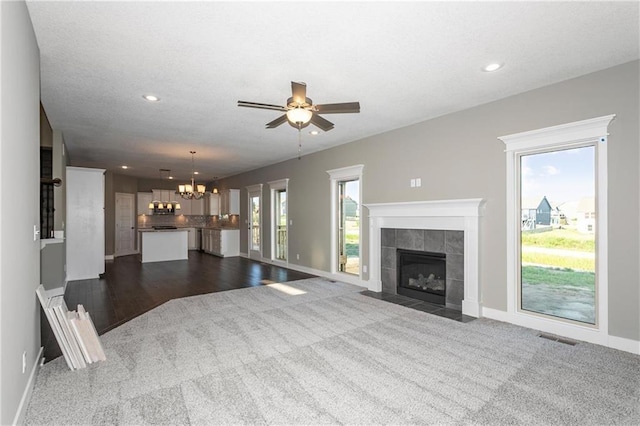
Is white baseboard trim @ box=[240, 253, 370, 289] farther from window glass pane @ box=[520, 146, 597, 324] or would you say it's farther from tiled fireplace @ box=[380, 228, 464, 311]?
window glass pane @ box=[520, 146, 597, 324]

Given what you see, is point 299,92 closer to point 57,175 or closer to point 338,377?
point 338,377

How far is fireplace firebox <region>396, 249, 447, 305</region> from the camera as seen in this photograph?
4.89 m

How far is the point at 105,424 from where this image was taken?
2078 mm

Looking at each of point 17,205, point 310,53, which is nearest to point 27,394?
point 17,205

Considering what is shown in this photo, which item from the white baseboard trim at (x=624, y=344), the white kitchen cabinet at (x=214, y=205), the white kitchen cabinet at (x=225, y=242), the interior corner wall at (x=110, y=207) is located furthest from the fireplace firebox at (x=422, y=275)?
the interior corner wall at (x=110, y=207)

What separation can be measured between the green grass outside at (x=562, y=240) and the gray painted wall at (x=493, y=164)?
260mm

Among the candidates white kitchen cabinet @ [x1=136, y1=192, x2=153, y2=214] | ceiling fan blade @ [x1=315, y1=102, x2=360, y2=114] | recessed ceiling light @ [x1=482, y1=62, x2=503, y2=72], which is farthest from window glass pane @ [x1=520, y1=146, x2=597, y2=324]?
white kitchen cabinet @ [x1=136, y1=192, x2=153, y2=214]

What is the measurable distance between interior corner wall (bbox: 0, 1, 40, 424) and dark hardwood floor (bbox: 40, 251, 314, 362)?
3.63ft

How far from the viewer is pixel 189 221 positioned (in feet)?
43.6

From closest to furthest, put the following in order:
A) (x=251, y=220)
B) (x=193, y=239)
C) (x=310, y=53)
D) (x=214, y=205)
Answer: (x=310, y=53), (x=251, y=220), (x=214, y=205), (x=193, y=239)

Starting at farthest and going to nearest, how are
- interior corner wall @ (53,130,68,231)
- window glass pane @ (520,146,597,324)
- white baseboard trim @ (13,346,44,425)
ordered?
interior corner wall @ (53,130,68,231) < window glass pane @ (520,146,597,324) < white baseboard trim @ (13,346,44,425)

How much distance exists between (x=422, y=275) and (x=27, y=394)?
4780 mm

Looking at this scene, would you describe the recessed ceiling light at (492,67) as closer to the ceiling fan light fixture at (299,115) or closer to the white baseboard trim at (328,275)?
the ceiling fan light fixture at (299,115)

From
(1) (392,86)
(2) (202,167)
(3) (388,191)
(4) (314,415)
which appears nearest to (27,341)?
(4) (314,415)
